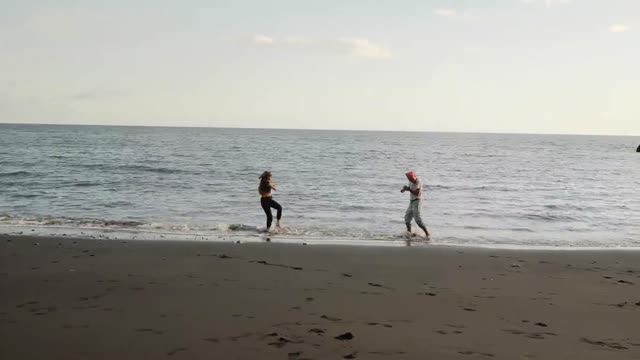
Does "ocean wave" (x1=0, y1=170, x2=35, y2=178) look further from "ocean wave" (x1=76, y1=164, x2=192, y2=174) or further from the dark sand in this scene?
the dark sand

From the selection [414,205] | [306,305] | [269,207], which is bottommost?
[306,305]

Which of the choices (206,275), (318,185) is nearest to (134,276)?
(206,275)

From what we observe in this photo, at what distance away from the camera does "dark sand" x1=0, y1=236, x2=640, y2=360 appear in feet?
15.5

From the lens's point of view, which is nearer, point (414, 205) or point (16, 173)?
point (414, 205)

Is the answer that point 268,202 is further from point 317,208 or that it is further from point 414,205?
point 317,208

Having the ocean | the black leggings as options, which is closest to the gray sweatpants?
the ocean

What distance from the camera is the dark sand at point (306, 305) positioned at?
187 inches

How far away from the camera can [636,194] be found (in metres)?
26.0

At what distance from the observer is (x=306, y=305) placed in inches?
240

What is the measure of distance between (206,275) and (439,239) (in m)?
6.91

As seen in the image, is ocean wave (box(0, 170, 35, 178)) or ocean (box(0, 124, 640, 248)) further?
ocean wave (box(0, 170, 35, 178))

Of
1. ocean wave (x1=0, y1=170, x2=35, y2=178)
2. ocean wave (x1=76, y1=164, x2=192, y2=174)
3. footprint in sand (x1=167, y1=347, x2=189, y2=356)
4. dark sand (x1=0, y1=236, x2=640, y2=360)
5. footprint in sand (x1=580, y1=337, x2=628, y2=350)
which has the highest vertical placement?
footprint in sand (x1=580, y1=337, x2=628, y2=350)

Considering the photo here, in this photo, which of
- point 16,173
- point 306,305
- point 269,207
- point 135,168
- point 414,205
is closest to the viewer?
point 306,305

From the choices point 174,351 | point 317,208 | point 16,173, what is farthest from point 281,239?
point 16,173
